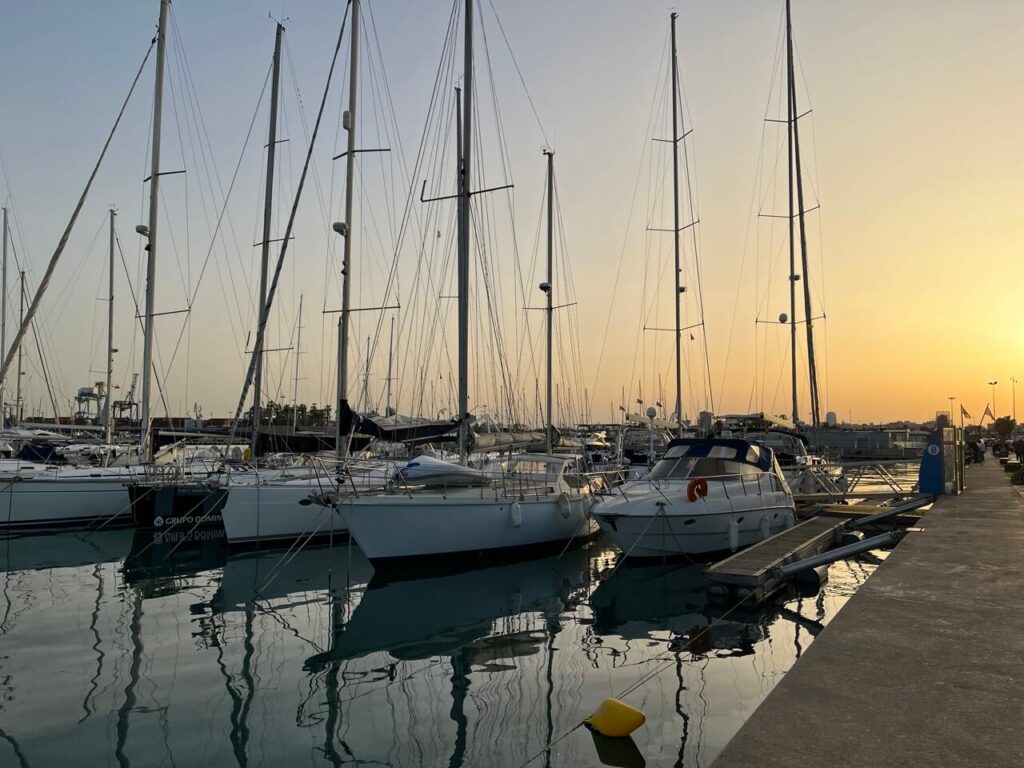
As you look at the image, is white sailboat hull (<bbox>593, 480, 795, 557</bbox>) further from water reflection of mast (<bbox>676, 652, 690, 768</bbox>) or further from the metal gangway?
water reflection of mast (<bbox>676, 652, 690, 768</bbox>)

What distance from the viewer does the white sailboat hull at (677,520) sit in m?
16.5

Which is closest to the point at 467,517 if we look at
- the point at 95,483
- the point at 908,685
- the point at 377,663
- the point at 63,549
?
the point at 377,663

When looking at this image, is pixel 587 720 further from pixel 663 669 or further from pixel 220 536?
pixel 220 536

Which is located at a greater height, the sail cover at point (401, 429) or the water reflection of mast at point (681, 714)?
the sail cover at point (401, 429)

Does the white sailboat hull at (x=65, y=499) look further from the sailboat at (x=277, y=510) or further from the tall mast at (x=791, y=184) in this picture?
the tall mast at (x=791, y=184)

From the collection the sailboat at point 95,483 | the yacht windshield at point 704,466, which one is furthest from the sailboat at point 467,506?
the sailboat at point 95,483

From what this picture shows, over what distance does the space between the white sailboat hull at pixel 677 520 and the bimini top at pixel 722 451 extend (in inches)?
34.2

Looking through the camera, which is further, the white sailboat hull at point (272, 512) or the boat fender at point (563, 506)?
the white sailboat hull at point (272, 512)

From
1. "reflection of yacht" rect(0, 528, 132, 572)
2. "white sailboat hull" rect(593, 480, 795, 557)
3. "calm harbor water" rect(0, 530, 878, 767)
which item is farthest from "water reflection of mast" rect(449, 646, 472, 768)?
"reflection of yacht" rect(0, 528, 132, 572)

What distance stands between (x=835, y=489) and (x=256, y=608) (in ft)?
70.0

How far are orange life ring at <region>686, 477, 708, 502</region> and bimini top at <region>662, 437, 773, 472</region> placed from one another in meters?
1.48

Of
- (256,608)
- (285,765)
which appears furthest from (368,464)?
(285,765)

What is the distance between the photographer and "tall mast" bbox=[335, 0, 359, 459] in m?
21.3

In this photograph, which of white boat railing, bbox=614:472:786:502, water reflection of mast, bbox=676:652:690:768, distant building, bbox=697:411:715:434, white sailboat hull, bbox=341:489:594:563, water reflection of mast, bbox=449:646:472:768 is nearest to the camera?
water reflection of mast, bbox=676:652:690:768
